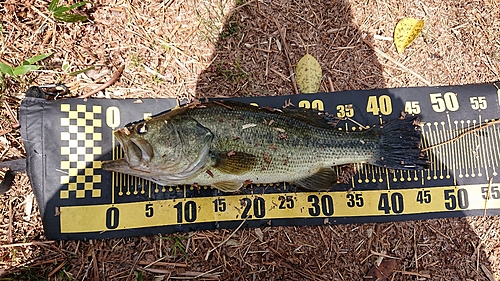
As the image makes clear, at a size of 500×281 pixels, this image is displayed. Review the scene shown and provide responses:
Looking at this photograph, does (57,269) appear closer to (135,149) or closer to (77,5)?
(135,149)

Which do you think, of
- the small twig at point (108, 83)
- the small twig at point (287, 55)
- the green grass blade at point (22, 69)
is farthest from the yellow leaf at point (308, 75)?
the green grass blade at point (22, 69)

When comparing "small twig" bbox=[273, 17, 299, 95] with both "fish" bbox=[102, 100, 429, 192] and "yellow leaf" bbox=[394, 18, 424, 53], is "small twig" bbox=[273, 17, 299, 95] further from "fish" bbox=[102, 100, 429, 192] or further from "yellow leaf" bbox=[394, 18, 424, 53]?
"yellow leaf" bbox=[394, 18, 424, 53]

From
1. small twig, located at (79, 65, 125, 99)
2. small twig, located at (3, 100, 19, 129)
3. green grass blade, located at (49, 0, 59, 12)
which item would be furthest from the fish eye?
green grass blade, located at (49, 0, 59, 12)

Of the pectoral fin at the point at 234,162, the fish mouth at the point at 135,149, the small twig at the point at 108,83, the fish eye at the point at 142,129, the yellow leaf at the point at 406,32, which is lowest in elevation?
the pectoral fin at the point at 234,162

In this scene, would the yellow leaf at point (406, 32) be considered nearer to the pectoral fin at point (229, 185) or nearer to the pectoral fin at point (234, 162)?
the pectoral fin at point (234, 162)

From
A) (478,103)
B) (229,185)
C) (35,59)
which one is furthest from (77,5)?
(478,103)
